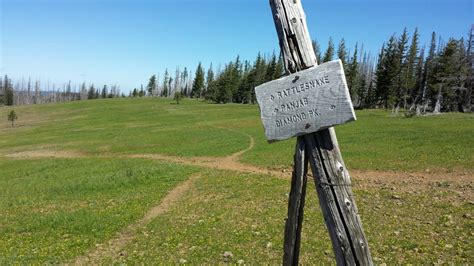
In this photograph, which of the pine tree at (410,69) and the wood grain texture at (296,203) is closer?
the wood grain texture at (296,203)

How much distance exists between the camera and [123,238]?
11.7m

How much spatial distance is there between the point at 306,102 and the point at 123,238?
10082 millimetres

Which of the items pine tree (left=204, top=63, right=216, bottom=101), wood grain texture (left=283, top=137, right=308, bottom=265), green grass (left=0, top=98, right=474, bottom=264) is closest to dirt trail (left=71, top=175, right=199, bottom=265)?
green grass (left=0, top=98, right=474, bottom=264)

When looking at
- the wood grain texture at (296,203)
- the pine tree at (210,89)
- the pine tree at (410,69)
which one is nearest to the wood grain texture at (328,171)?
the wood grain texture at (296,203)

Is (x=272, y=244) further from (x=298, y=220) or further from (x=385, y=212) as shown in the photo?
(x=298, y=220)

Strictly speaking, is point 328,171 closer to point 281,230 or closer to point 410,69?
point 281,230

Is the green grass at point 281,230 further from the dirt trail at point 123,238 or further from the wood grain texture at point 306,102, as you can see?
the wood grain texture at point 306,102

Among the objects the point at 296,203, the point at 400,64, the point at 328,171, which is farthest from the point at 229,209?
the point at 400,64

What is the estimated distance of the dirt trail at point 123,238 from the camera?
33.3ft

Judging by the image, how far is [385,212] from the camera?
11797 millimetres

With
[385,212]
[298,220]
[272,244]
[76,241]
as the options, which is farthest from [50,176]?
[298,220]

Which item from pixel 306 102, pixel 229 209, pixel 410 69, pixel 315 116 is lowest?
pixel 229 209

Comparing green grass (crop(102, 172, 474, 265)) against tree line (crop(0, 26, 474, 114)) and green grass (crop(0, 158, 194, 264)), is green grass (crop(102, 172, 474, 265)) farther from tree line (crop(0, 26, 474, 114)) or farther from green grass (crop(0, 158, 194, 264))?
tree line (crop(0, 26, 474, 114))

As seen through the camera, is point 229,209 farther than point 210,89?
No
